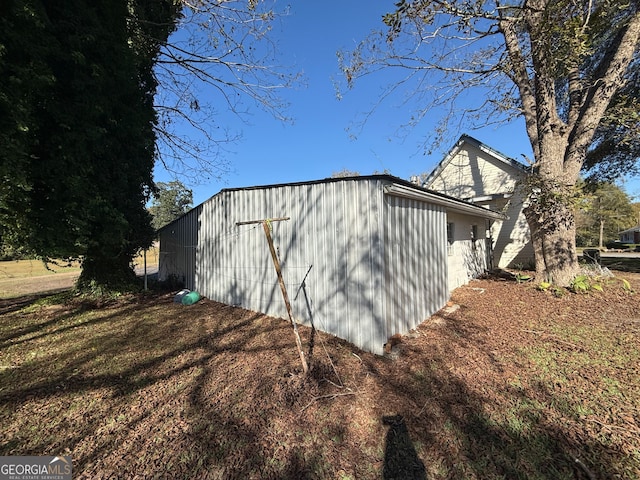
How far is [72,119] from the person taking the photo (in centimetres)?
559

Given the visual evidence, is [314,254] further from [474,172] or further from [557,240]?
[474,172]

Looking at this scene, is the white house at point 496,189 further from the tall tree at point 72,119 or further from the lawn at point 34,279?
the lawn at point 34,279

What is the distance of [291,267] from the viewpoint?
5418 mm

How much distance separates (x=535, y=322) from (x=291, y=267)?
4.82 metres

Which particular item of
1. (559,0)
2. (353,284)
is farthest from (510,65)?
(353,284)

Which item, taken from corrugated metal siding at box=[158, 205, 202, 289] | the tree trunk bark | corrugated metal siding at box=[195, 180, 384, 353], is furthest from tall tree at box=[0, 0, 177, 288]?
the tree trunk bark

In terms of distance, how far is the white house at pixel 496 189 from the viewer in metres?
12.7

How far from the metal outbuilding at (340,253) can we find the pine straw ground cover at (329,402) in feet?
1.87

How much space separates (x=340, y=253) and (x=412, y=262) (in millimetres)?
1483

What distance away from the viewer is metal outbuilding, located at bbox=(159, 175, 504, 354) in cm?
420

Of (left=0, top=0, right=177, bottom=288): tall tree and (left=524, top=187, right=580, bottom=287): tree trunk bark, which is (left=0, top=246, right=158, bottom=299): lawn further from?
(left=524, top=187, right=580, bottom=287): tree trunk bark

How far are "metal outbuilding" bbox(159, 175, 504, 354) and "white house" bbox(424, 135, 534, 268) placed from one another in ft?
24.0

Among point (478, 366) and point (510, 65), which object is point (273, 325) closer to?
point (478, 366)

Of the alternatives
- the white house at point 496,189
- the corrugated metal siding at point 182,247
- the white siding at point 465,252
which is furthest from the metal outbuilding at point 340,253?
the white house at point 496,189
